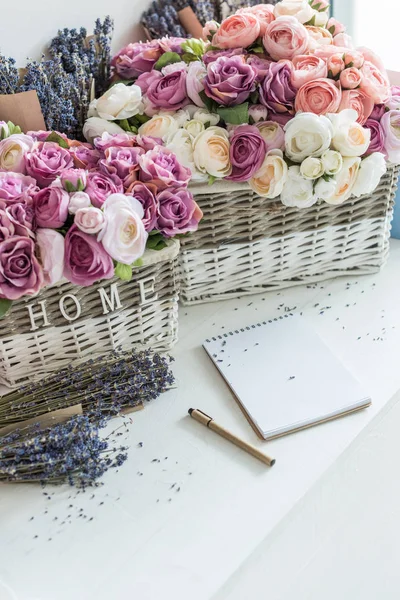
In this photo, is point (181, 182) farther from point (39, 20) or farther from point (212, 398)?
point (39, 20)

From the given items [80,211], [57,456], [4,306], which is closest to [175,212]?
[80,211]

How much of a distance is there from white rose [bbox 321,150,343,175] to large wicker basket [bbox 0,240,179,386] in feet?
0.89

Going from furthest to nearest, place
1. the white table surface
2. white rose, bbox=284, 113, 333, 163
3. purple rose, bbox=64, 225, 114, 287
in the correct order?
white rose, bbox=284, 113, 333, 163
purple rose, bbox=64, 225, 114, 287
the white table surface

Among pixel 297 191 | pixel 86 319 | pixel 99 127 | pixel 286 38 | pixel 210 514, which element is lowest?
pixel 210 514

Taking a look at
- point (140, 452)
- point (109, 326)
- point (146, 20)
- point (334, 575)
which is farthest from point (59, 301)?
point (146, 20)

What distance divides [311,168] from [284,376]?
0.33 m

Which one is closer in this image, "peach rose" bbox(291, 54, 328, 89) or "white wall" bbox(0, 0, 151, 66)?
"peach rose" bbox(291, 54, 328, 89)

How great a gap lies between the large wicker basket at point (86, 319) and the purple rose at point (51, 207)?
0.35 ft

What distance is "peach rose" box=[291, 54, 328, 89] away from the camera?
976 mm

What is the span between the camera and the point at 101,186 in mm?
853

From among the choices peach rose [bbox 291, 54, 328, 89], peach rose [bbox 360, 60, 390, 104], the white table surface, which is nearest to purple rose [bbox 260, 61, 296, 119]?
peach rose [bbox 291, 54, 328, 89]

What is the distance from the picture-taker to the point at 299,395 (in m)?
0.93

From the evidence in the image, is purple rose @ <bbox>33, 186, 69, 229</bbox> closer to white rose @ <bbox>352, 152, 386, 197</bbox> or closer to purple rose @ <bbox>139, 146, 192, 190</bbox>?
purple rose @ <bbox>139, 146, 192, 190</bbox>

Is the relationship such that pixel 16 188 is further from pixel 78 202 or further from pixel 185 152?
pixel 185 152
